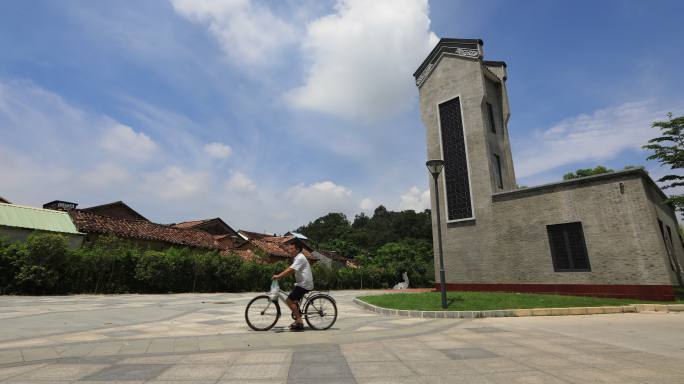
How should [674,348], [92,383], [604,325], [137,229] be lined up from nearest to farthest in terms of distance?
[92,383] < [674,348] < [604,325] < [137,229]

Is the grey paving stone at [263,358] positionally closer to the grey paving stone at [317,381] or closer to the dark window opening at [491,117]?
the grey paving stone at [317,381]

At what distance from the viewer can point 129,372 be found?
4051mm

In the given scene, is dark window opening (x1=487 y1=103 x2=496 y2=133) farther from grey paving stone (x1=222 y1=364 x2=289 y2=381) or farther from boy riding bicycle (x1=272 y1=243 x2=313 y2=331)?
grey paving stone (x1=222 y1=364 x2=289 y2=381)

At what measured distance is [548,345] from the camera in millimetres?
5824

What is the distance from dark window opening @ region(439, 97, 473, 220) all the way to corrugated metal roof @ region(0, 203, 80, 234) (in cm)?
2354

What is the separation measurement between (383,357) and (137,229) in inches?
1114

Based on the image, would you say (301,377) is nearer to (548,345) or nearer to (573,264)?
(548,345)

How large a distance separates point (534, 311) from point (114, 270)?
20232 millimetres

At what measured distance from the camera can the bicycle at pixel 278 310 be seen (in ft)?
23.7

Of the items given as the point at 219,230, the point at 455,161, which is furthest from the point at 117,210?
the point at 455,161

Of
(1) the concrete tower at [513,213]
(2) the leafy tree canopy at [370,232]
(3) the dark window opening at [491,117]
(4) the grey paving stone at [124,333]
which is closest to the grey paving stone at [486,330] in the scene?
(4) the grey paving stone at [124,333]

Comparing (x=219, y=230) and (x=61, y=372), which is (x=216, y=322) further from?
(x=219, y=230)

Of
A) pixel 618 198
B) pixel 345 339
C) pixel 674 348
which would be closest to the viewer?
pixel 674 348

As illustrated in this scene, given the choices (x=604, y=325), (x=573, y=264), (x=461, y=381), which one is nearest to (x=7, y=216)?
(x=461, y=381)
